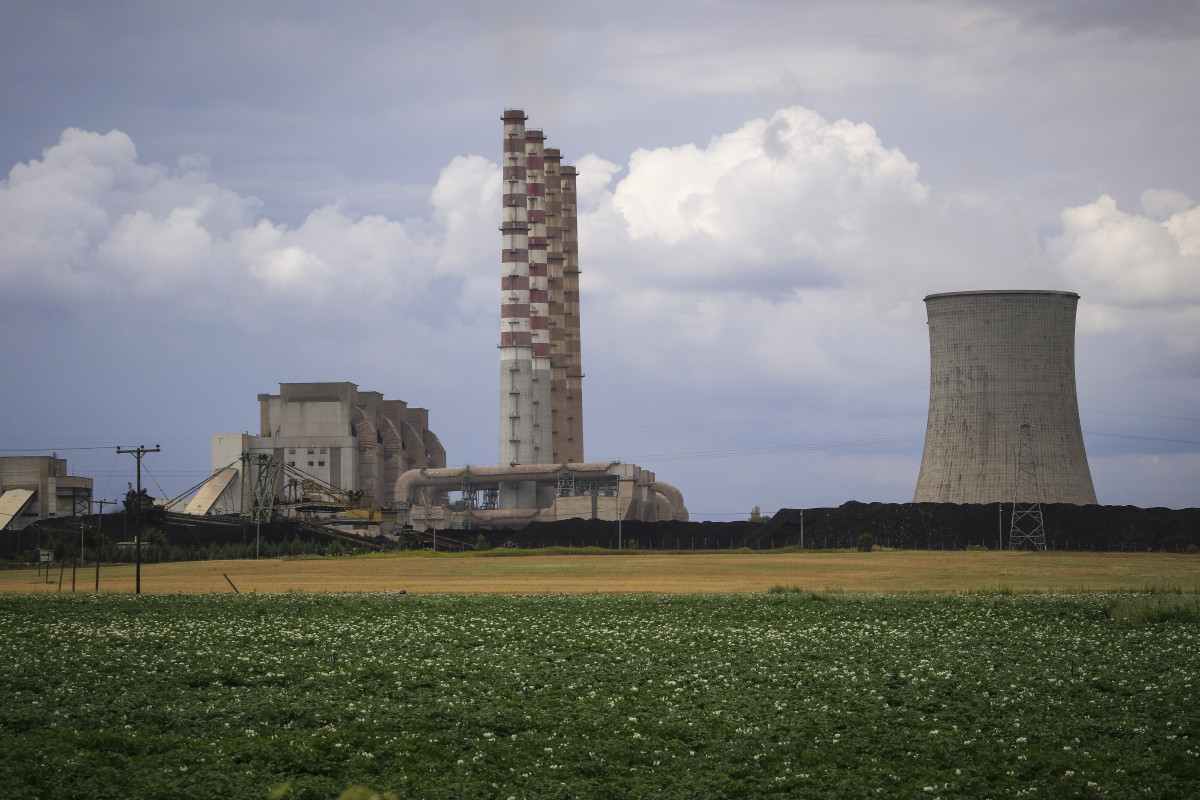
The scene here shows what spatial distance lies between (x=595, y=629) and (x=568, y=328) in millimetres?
81617

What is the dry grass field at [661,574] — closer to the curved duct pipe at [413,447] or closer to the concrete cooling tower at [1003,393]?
the concrete cooling tower at [1003,393]

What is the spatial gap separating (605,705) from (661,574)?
28954 mm

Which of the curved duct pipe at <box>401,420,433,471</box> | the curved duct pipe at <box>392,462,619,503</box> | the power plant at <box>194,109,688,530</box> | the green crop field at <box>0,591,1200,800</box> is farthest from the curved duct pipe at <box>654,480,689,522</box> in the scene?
the green crop field at <box>0,591,1200,800</box>

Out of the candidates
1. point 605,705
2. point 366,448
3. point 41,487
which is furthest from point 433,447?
point 605,705

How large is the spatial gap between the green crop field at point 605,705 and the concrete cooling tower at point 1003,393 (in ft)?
101

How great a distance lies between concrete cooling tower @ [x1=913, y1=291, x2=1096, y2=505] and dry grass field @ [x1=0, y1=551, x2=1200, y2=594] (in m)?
3.87

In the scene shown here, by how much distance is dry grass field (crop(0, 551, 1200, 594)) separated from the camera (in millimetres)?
35781

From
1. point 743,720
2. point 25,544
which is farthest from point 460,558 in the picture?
point 743,720

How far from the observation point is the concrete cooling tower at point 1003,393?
53.0 meters

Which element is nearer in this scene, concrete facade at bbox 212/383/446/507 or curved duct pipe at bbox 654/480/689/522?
concrete facade at bbox 212/383/446/507

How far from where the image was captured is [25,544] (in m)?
67.3

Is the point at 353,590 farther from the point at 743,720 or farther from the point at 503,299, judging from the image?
the point at 503,299

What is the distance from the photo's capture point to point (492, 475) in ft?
287

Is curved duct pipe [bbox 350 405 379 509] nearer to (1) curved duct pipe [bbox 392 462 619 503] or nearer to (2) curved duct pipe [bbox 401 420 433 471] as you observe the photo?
(1) curved duct pipe [bbox 392 462 619 503]
